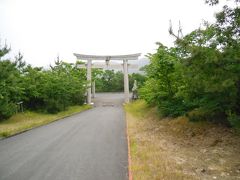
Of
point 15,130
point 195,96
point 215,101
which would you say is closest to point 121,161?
point 215,101

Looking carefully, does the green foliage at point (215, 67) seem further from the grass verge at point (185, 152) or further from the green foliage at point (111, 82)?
the green foliage at point (111, 82)

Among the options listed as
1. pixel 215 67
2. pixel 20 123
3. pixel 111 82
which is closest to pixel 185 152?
pixel 215 67

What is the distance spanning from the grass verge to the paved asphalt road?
620 millimetres

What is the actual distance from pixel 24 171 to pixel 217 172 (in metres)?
5.29

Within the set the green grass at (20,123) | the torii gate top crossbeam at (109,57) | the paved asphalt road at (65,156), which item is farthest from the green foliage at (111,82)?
the paved asphalt road at (65,156)

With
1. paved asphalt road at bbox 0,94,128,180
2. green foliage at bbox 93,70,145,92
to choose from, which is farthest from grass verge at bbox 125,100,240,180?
green foliage at bbox 93,70,145,92

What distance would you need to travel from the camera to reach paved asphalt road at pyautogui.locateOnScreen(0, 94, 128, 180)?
7.35m

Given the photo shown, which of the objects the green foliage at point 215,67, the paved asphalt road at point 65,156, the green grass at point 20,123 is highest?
the green foliage at point 215,67

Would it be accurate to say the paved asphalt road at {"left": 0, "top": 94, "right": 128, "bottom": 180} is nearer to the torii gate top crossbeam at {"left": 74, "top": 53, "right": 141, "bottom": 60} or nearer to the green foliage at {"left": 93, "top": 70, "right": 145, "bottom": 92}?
the torii gate top crossbeam at {"left": 74, "top": 53, "right": 141, "bottom": 60}

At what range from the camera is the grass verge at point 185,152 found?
7.28 m

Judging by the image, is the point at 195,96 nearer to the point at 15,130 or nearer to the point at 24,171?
the point at 24,171

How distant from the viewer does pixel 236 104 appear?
1002 cm

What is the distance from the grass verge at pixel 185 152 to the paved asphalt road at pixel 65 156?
620mm

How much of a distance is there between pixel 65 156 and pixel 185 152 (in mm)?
4168
